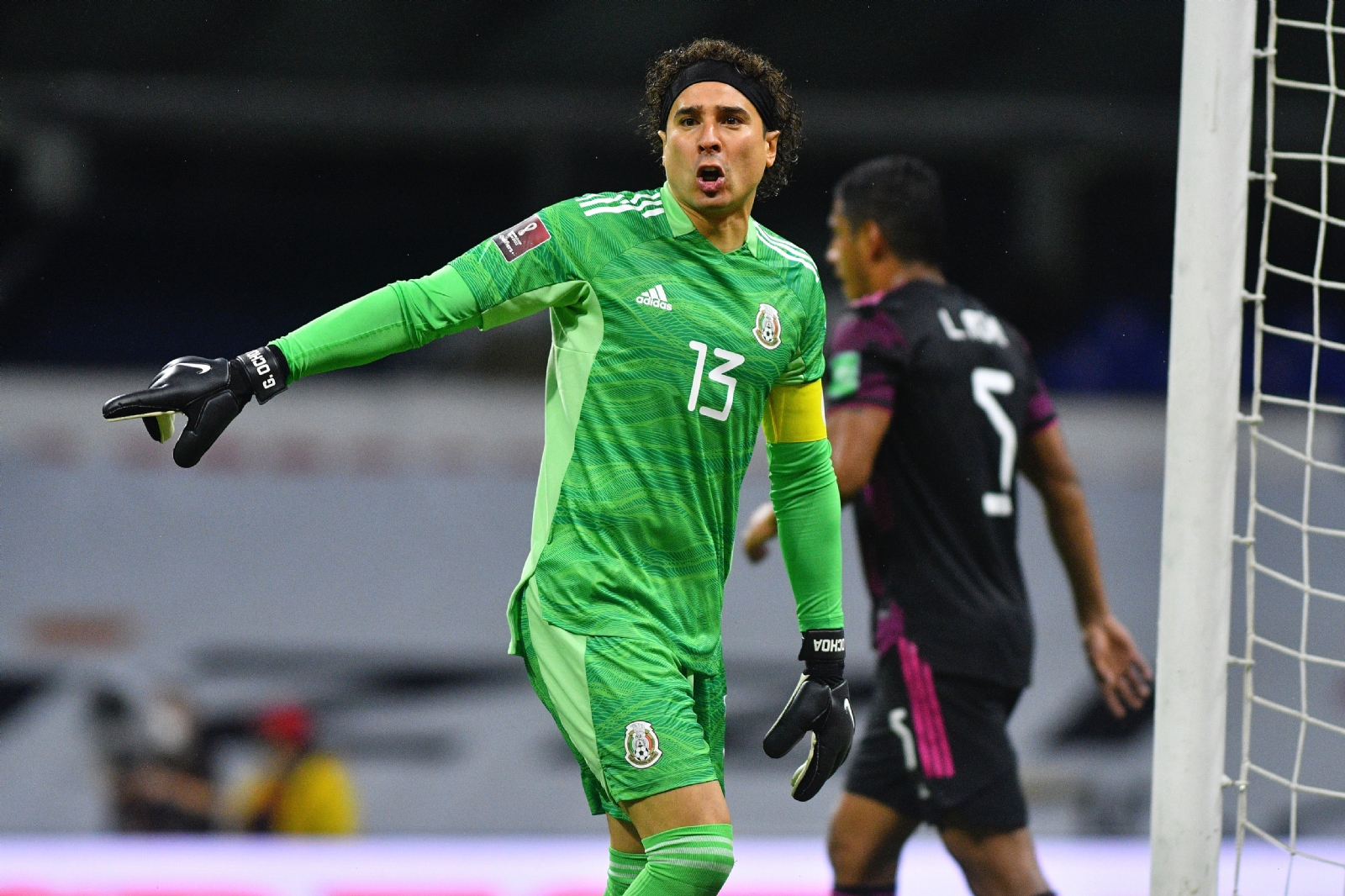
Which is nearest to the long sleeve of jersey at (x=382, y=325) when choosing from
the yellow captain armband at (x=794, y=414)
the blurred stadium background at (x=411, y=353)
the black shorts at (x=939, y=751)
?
the yellow captain armband at (x=794, y=414)

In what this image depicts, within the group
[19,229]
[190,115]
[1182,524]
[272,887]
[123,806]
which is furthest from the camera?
[190,115]

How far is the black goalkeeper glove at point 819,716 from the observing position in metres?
3.05

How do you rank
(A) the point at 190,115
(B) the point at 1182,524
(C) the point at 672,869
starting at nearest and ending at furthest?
(C) the point at 672,869 < (B) the point at 1182,524 < (A) the point at 190,115

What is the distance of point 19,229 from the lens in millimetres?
9992

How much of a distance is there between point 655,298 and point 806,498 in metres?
0.54

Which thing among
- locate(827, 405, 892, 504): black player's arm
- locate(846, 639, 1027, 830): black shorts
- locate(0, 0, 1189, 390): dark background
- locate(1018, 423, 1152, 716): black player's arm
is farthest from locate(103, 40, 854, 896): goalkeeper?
locate(0, 0, 1189, 390): dark background

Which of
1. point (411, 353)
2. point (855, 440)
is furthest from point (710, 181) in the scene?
point (411, 353)

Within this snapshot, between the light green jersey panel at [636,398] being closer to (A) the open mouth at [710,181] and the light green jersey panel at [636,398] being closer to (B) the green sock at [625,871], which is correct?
(A) the open mouth at [710,181]

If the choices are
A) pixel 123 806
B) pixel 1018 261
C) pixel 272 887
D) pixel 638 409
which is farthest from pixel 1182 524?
pixel 1018 261

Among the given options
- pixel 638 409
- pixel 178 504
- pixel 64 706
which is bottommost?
pixel 64 706

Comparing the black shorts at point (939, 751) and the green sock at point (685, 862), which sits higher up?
the green sock at point (685, 862)

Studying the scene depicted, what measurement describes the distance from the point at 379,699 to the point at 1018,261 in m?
5.05

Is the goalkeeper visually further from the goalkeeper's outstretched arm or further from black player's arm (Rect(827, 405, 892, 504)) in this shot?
black player's arm (Rect(827, 405, 892, 504))

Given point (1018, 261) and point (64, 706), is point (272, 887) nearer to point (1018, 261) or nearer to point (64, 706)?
point (64, 706)
